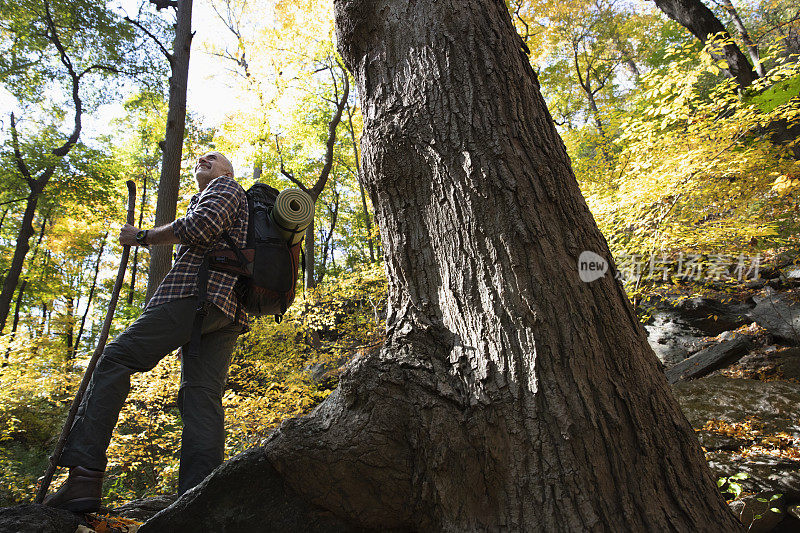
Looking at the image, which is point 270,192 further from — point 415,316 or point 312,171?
point 312,171

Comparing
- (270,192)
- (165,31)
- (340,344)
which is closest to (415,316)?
(270,192)

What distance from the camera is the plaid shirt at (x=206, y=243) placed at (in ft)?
6.75

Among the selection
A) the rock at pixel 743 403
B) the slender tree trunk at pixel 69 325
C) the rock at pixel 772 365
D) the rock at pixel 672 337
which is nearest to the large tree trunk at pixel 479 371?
the rock at pixel 743 403

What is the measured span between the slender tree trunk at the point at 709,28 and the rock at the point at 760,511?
6351 millimetres

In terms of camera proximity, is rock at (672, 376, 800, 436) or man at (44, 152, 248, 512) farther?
rock at (672, 376, 800, 436)

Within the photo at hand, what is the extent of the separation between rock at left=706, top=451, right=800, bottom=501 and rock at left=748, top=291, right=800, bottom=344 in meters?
5.27

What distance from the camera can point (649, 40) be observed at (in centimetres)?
1672

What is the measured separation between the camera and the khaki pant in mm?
1789

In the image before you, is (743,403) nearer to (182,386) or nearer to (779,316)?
(779,316)

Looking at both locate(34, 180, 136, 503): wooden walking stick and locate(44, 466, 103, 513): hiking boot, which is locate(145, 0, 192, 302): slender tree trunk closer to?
locate(34, 180, 136, 503): wooden walking stick

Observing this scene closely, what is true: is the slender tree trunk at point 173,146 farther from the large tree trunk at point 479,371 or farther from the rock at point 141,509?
the large tree trunk at point 479,371

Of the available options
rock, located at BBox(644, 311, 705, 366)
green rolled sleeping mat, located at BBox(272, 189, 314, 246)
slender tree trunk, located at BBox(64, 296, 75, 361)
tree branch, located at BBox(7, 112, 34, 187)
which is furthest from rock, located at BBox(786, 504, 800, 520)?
slender tree trunk, located at BBox(64, 296, 75, 361)

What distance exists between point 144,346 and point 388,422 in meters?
1.31

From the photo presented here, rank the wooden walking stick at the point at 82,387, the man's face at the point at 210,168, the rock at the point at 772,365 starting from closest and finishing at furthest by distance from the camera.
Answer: the wooden walking stick at the point at 82,387
the man's face at the point at 210,168
the rock at the point at 772,365
